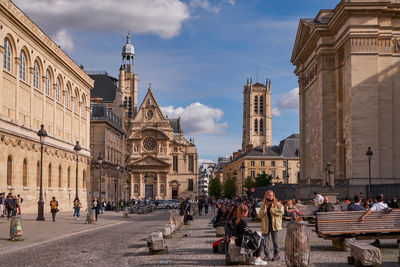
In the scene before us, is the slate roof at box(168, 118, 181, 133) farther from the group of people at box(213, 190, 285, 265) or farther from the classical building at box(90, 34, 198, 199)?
the group of people at box(213, 190, 285, 265)

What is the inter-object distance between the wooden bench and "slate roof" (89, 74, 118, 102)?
90933 millimetres

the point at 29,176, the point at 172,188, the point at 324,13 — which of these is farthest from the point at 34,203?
the point at 172,188

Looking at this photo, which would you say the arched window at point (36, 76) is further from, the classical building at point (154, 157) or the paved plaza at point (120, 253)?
Result: the classical building at point (154, 157)

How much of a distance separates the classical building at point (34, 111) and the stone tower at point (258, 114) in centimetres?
10285

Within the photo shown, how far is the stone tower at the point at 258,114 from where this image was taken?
518 ft

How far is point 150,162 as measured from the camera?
115 metres

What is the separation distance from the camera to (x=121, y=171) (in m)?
87.8

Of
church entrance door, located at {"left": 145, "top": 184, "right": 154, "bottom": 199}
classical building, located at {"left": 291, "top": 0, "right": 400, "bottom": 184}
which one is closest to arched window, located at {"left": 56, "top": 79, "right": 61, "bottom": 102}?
classical building, located at {"left": 291, "top": 0, "right": 400, "bottom": 184}

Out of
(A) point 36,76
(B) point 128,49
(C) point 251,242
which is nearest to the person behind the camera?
(C) point 251,242

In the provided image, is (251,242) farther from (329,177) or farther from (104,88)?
(104,88)

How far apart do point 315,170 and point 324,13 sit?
14.3 meters

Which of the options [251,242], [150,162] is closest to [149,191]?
Result: [150,162]

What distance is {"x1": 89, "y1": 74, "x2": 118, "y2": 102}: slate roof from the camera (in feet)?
342

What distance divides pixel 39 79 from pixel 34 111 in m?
3.37
